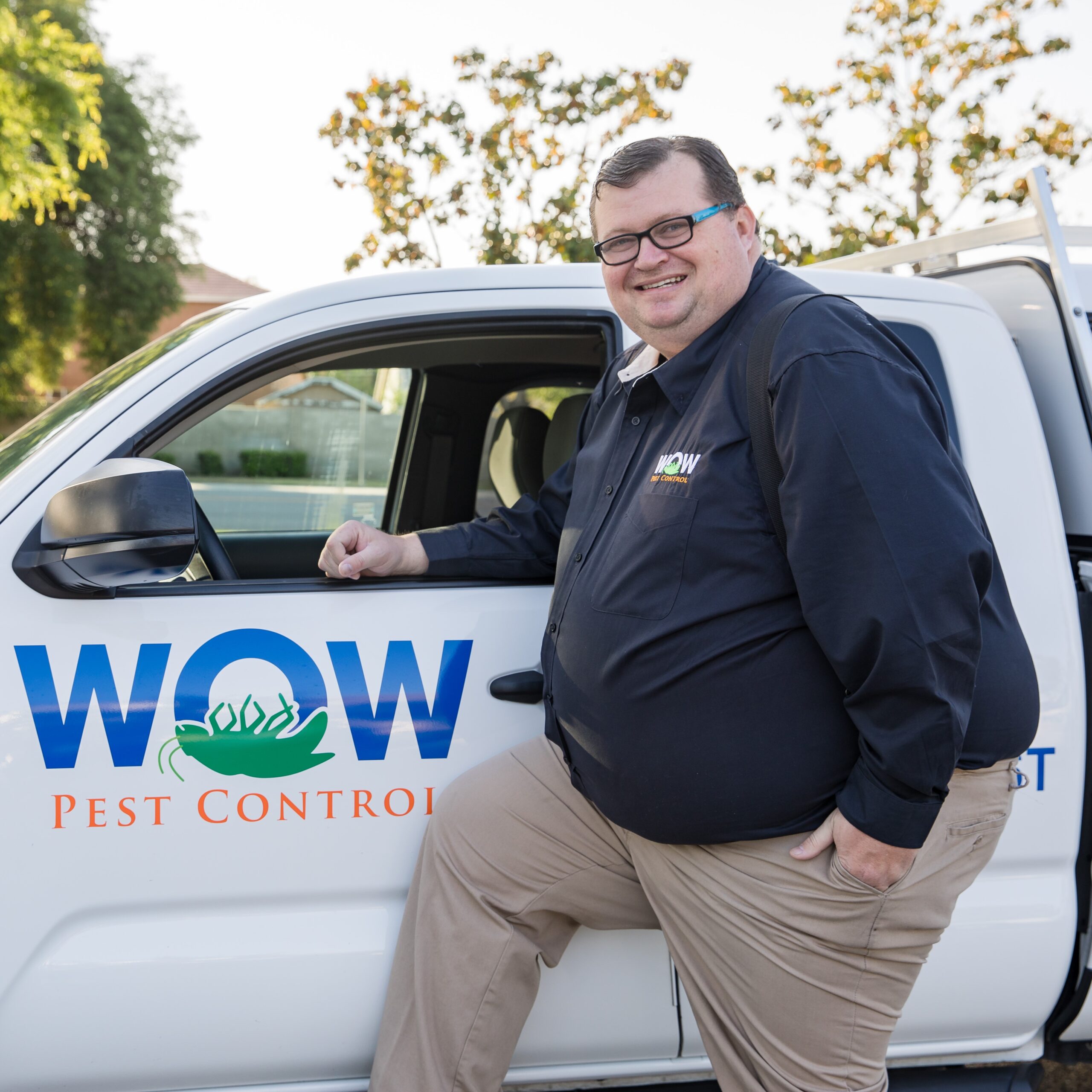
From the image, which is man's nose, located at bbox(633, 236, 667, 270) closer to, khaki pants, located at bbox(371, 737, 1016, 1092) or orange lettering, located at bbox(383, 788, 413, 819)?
khaki pants, located at bbox(371, 737, 1016, 1092)

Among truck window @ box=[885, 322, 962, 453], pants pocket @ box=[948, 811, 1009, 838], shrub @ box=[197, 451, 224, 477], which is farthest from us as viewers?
shrub @ box=[197, 451, 224, 477]

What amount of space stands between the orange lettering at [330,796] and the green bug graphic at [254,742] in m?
0.05

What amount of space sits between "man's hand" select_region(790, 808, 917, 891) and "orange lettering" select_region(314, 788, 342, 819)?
2.53ft

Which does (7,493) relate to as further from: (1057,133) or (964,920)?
(1057,133)

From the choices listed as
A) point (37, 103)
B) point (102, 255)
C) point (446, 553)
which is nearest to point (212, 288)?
point (102, 255)

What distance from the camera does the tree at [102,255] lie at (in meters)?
23.3

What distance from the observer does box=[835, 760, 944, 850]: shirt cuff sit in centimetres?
137

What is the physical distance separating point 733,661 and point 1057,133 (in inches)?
363

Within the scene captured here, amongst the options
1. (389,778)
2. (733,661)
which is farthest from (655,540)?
(389,778)

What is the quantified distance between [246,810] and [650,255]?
3.71ft

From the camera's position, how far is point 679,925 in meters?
1.65

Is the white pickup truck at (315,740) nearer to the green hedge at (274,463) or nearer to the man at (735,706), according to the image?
the man at (735,706)

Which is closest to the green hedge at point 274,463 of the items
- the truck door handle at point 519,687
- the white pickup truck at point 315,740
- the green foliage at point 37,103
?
the white pickup truck at point 315,740

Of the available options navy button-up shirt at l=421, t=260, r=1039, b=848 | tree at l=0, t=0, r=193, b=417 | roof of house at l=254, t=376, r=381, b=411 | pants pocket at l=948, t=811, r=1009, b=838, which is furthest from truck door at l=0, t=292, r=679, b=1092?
tree at l=0, t=0, r=193, b=417
